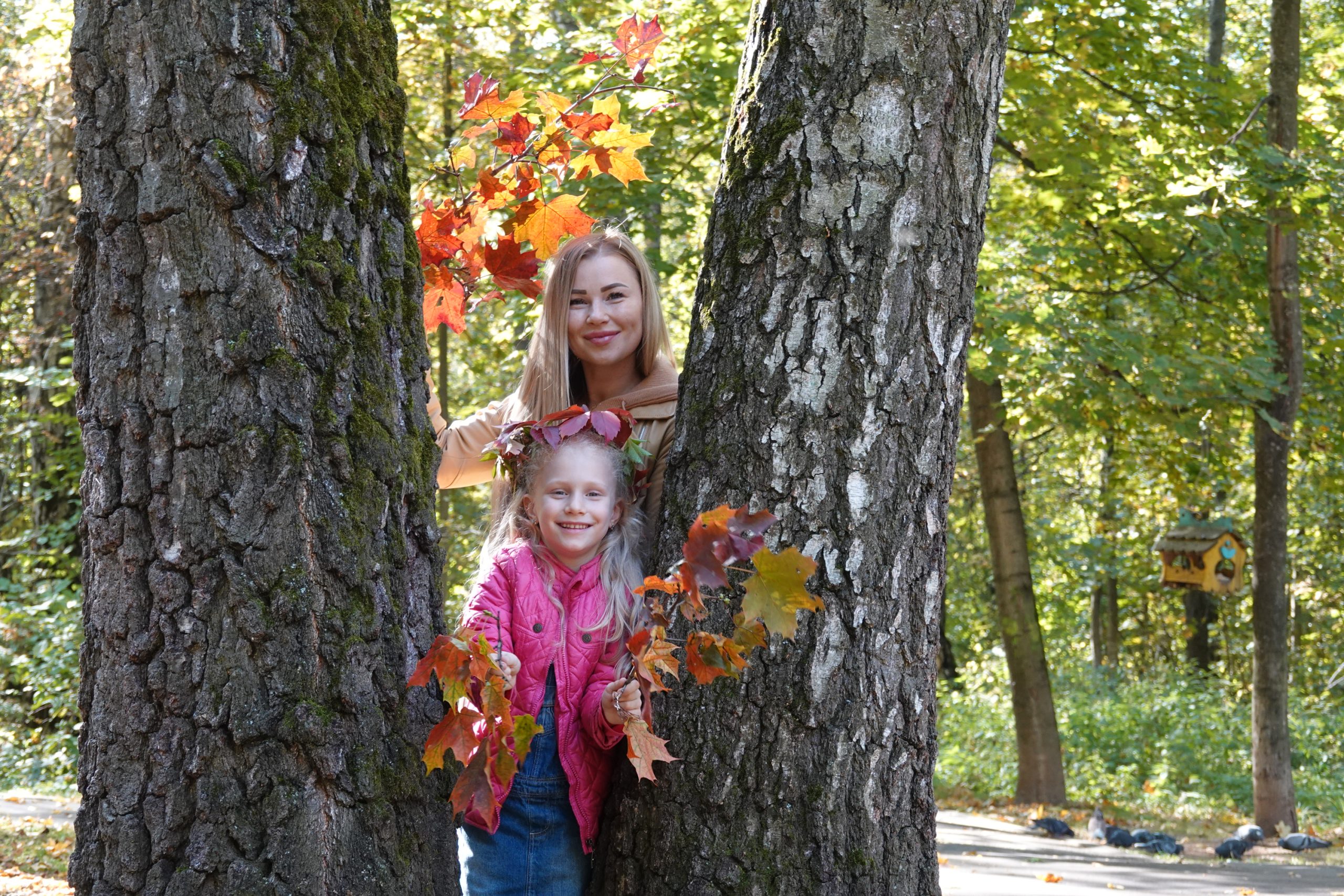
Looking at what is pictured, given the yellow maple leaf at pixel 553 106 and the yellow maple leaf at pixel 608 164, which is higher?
the yellow maple leaf at pixel 553 106

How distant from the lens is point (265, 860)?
1617mm

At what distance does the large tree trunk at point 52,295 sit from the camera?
9789 mm

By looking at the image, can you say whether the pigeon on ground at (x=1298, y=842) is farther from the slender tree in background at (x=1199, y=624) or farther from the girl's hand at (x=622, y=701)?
the slender tree in background at (x=1199, y=624)

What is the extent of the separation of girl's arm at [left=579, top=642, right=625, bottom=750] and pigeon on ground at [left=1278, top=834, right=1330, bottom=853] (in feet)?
24.1

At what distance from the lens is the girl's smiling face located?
2.33 meters

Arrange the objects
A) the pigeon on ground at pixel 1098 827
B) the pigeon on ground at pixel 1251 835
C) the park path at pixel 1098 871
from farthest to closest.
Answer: the pigeon on ground at pixel 1098 827 < the pigeon on ground at pixel 1251 835 < the park path at pixel 1098 871

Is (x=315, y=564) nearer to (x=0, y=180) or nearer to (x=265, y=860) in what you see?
(x=265, y=860)

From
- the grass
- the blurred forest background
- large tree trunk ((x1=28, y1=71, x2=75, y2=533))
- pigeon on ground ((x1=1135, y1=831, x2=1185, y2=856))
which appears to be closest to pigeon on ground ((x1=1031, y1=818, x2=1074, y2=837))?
pigeon on ground ((x1=1135, y1=831, x2=1185, y2=856))

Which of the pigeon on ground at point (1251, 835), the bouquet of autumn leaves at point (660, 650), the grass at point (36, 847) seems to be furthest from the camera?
the pigeon on ground at point (1251, 835)

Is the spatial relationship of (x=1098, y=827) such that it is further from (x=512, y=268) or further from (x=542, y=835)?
(x=512, y=268)

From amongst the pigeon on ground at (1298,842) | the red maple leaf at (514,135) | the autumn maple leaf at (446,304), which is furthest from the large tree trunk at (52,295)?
the pigeon on ground at (1298,842)

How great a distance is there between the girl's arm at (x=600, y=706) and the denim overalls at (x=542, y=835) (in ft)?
0.26

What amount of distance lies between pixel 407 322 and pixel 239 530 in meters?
0.45

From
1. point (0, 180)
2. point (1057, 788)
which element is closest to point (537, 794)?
point (1057, 788)
